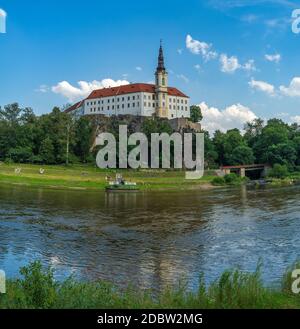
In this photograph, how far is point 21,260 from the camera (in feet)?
68.4

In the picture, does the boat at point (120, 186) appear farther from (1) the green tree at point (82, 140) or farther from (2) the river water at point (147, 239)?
(1) the green tree at point (82, 140)

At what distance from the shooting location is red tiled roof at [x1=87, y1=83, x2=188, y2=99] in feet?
386

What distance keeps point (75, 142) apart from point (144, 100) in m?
29.2

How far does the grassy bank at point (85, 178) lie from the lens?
67.2 meters

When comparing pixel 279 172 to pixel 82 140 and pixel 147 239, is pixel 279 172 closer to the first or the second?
pixel 82 140

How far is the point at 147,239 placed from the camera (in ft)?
88.4

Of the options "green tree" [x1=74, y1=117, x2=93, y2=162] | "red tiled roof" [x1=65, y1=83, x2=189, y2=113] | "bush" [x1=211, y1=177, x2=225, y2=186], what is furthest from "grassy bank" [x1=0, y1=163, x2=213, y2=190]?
"red tiled roof" [x1=65, y1=83, x2=189, y2=113]

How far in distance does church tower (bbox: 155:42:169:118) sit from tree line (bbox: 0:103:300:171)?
1038cm

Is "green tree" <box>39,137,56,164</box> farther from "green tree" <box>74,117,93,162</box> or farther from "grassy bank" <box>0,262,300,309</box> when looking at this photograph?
"grassy bank" <box>0,262,300,309</box>

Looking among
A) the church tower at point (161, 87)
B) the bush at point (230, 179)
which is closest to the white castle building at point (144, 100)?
the church tower at point (161, 87)

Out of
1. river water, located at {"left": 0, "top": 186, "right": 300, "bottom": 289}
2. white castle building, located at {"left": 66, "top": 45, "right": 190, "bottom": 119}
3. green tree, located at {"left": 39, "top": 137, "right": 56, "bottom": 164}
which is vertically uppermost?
white castle building, located at {"left": 66, "top": 45, "right": 190, "bottom": 119}

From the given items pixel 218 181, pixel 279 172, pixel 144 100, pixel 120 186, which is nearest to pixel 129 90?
pixel 144 100
